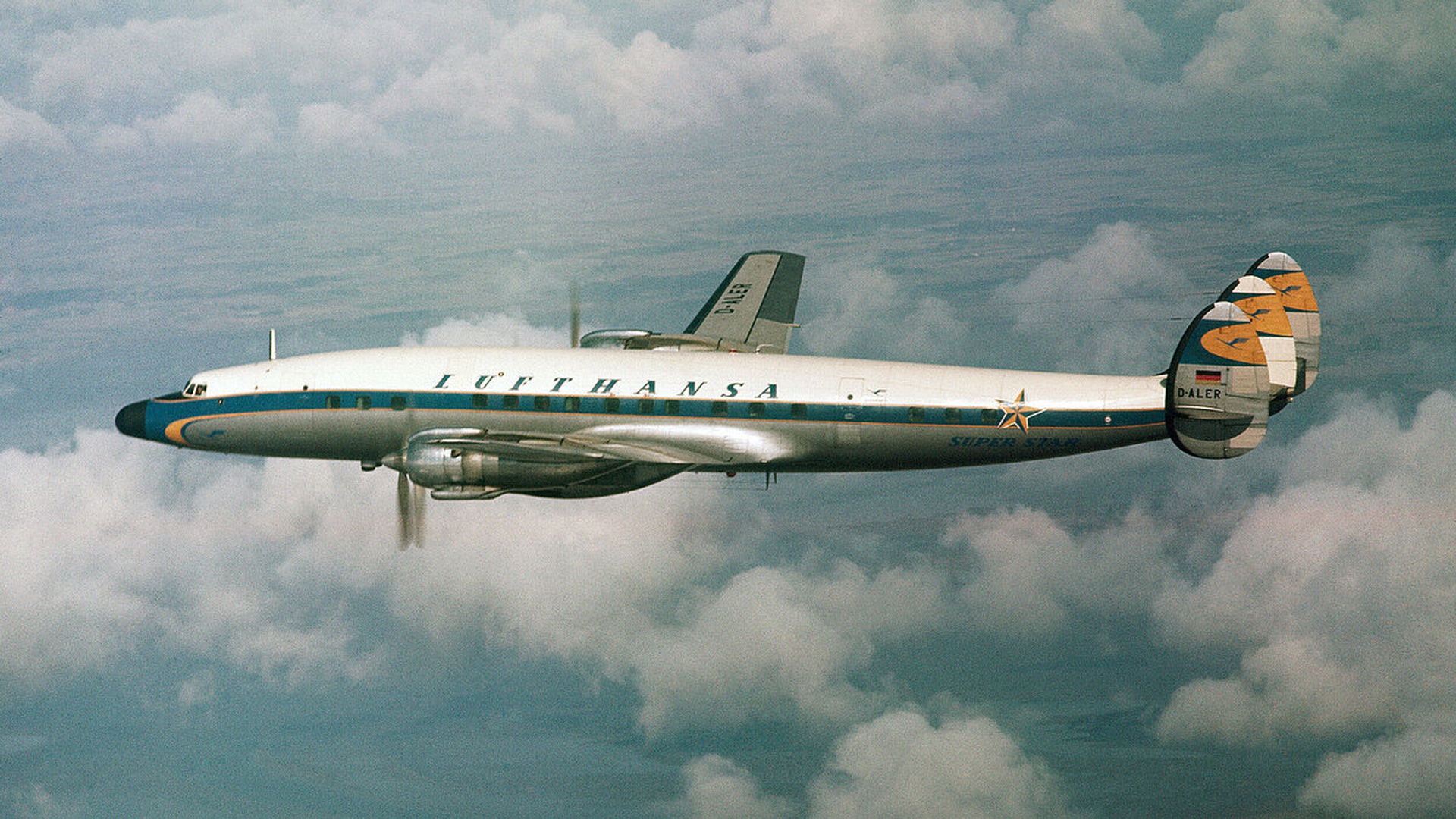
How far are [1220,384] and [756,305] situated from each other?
21.3 meters

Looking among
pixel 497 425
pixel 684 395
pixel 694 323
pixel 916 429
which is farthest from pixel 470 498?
pixel 694 323

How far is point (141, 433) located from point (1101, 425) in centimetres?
3231

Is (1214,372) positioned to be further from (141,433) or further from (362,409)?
(141,433)

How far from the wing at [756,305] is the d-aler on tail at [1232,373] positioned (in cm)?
1850

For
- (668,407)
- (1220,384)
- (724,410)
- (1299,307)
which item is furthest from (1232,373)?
(668,407)

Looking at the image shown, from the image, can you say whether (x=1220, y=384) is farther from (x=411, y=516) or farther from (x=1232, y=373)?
(x=411, y=516)

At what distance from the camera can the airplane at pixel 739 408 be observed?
49875 millimetres

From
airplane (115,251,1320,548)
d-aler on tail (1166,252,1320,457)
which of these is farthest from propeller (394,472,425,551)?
d-aler on tail (1166,252,1320,457)

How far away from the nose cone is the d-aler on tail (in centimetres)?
3414

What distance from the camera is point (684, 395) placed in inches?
2067

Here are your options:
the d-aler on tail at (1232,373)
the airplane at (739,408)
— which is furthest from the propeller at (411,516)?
the d-aler on tail at (1232,373)

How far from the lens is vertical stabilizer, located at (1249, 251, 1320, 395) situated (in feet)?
172

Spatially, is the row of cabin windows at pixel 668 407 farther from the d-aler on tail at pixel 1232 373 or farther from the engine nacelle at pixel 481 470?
the d-aler on tail at pixel 1232 373

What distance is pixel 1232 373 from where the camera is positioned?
4941cm
